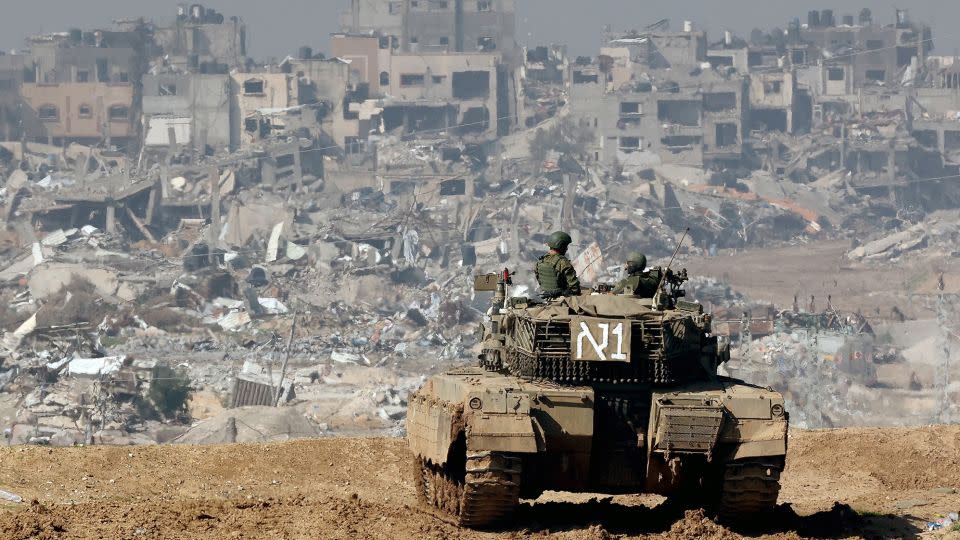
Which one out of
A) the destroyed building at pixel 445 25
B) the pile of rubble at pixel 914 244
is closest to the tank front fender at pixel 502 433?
the pile of rubble at pixel 914 244

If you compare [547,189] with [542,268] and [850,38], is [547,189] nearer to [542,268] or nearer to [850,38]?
[850,38]

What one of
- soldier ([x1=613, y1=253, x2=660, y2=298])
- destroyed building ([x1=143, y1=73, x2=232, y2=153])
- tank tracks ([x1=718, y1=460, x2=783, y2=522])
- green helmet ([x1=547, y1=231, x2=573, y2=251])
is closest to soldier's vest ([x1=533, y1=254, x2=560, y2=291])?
green helmet ([x1=547, y1=231, x2=573, y2=251])

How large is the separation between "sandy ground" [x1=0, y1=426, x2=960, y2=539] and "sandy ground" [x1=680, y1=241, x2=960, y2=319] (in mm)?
48088

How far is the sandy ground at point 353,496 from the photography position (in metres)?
15.6

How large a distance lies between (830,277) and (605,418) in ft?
226

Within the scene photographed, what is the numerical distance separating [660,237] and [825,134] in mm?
31152

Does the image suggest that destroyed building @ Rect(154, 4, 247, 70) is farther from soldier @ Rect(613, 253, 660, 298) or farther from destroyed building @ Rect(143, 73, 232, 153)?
soldier @ Rect(613, 253, 660, 298)

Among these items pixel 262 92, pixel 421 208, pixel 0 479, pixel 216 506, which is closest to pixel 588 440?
pixel 216 506

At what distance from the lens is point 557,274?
17.5 meters

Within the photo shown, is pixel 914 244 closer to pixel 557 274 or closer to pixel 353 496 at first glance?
pixel 557 274

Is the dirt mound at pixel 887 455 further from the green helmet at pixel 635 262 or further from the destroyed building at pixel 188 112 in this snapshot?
the destroyed building at pixel 188 112

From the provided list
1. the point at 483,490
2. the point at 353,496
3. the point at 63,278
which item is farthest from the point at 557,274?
the point at 63,278

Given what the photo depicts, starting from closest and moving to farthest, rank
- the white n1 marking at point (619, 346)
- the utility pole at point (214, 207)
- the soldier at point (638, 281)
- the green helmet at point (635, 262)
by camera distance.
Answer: the white n1 marking at point (619, 346) → the soldier at point (638, 281) → the green helmet at point (635, 262) → the utility pole at point (214, 207)

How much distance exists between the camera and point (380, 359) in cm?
5738
